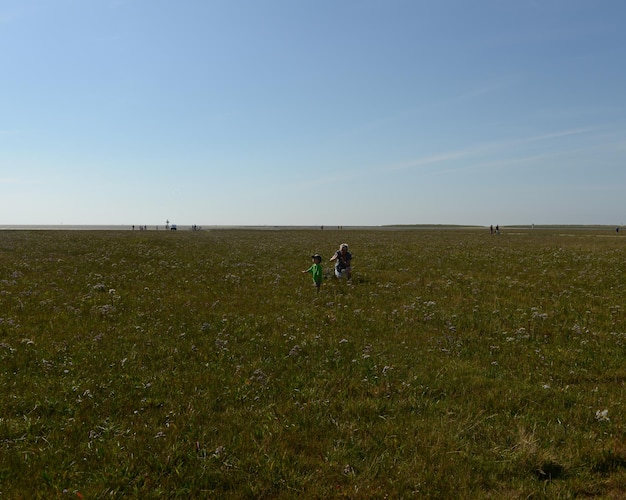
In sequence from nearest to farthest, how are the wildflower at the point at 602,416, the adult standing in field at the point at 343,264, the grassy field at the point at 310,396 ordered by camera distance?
the grassy field at the point at 310,396 < the wildflower at the point at 602,416 < the adult standing in field at the point at 343,264

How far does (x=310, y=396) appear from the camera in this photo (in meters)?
7.32

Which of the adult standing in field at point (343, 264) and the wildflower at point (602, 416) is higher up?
the adult standing in field at point (343, 264)

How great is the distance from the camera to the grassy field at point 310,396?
5062mm

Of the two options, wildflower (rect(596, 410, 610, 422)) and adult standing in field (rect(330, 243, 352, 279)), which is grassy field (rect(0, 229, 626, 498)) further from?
adult standing in field (rect(330, 243, 352, 279))

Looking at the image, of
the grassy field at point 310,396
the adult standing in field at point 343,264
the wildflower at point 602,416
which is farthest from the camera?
the adult standing in field at point 343,264

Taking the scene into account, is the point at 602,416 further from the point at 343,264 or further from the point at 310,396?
the point at 343,264

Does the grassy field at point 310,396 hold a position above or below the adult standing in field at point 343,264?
below

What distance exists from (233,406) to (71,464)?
8.50 feet

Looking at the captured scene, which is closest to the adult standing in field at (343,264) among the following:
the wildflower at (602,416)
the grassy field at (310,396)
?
the grassy field at (310,396)

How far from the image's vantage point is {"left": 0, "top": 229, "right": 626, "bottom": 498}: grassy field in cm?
506

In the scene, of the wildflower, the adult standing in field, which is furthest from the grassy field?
the adult standing in field

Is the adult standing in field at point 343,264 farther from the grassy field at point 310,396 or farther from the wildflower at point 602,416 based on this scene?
the wildflower at point 602,416

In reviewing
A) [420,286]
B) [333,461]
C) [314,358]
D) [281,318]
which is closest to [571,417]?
[333,461]

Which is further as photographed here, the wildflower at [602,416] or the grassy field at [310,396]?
the wildflower at [602,416]
